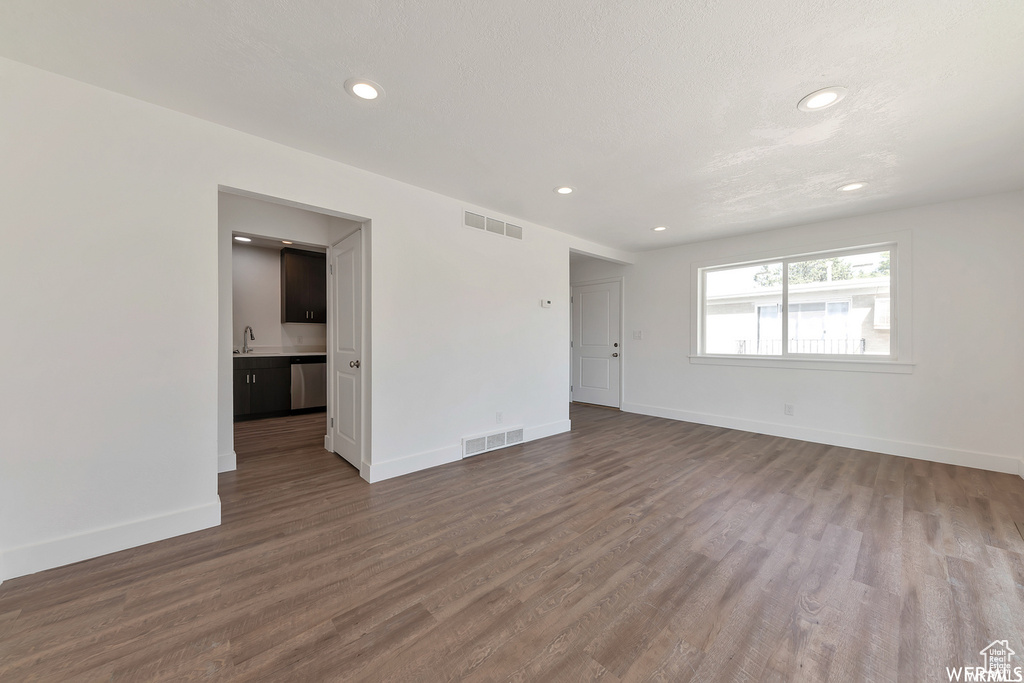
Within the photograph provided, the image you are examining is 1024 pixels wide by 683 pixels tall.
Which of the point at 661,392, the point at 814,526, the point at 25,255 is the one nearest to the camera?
the point at 25,255

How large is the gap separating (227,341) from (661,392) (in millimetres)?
5408

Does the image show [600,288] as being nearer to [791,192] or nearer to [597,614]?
[791,192]

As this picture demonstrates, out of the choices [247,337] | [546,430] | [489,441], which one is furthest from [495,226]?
[247,337]

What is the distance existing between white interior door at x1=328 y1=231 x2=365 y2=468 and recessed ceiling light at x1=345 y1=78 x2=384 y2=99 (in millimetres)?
1413

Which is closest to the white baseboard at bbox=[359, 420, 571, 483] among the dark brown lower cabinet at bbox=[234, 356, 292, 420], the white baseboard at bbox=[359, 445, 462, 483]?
the white baseboard at bbox=[359, 445, 462, 483]

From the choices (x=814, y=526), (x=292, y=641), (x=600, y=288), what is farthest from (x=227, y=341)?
(x=600, y=288)

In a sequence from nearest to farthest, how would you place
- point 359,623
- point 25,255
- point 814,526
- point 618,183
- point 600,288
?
1. point 359,623
2. point 25,255
3. point 814,526
4. point 618,183
5. point 600,288

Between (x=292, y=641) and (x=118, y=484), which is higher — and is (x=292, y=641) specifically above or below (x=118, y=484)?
below

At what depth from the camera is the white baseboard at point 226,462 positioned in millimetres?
3309

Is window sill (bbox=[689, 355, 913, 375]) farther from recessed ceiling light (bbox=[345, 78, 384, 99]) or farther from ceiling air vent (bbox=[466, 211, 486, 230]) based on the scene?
recessed ceiling light (bbox=[345, 78, 384, 99])

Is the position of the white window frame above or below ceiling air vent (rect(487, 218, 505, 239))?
below

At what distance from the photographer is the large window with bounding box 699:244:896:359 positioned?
4.10 metres

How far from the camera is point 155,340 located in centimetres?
219

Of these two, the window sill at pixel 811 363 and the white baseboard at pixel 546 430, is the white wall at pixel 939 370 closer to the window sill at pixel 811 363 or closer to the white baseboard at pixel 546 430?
the window sill at pixel 811 363
